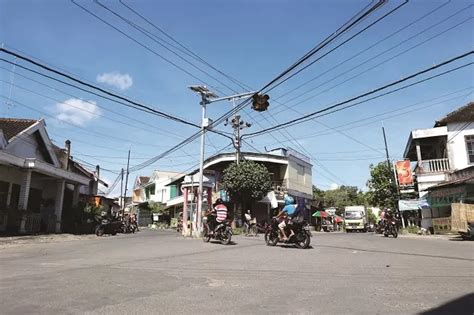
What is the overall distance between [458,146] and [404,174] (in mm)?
4480

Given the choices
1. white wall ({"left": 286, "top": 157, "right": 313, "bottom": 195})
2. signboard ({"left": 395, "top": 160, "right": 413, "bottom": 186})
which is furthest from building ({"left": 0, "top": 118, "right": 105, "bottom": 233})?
signboard ({"left": 395, "top": 160, "right": 413, "bottom": 186})

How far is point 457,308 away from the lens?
5.25 metres

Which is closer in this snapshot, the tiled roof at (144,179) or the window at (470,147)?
the window at (470,147)

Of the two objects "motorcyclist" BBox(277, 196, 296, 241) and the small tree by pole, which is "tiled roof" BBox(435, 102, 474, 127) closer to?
the small tree by pole

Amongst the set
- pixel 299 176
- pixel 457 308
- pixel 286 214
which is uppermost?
pixel 299 176

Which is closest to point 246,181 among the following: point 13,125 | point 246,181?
point 246,181

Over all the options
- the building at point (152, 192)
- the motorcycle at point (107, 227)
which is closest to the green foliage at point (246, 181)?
the motorcycle at point (107, 227)

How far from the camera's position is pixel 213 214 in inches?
628

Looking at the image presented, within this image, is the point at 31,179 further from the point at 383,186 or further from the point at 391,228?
the point at 383,186

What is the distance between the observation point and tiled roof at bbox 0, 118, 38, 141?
21.1 meters

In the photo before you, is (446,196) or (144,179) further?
(144,179)

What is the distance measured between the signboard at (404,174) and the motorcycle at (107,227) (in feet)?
67.7

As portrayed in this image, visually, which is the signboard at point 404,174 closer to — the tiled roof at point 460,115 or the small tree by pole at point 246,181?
the tiled roof at point 460,115

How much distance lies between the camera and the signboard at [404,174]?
29672 millimetres
